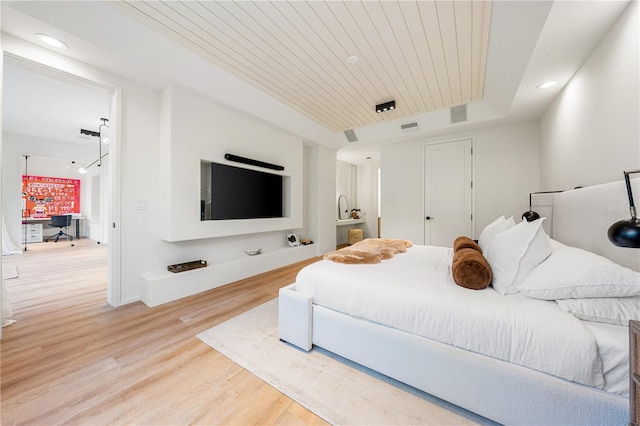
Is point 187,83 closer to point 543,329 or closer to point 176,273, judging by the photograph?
point 176,273

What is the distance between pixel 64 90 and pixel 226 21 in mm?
3246

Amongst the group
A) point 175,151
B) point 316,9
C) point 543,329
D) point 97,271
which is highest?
point 316,9

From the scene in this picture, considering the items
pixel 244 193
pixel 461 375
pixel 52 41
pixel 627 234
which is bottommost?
pixel 461 375

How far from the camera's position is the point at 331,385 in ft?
4.85

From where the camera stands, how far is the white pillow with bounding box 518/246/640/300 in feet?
3.51

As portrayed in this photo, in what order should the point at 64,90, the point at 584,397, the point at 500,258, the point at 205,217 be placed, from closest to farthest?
the point at 584,397, the point at 500,258, the point at 205,217, the point at 64,90

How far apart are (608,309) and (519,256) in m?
0.41

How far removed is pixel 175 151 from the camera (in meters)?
2.77

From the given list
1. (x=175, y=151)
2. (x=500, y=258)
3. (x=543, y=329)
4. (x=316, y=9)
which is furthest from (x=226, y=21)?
(x=543, y=329)

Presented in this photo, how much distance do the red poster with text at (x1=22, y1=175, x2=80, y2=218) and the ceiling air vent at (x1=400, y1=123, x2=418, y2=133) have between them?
1051cm

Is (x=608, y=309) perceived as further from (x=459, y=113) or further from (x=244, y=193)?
(x=244, y=193)

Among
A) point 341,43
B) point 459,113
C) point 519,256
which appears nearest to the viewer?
point 519,256

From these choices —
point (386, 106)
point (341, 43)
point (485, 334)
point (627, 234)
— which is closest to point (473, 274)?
point (485, 334)

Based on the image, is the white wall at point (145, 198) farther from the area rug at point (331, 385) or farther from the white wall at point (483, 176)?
the white wall at point (483, 176)
